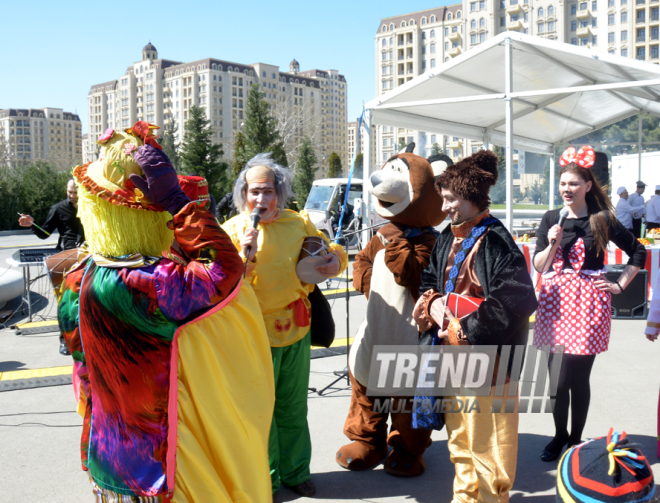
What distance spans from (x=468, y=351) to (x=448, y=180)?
77 cm

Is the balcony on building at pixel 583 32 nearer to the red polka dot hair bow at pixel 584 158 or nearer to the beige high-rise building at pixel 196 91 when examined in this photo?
the beige high-rise building at pixel 196 91

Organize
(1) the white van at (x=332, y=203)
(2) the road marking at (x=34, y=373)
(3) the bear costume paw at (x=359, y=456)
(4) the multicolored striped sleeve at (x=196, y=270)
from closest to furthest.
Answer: (4) the multicolored striped sleeve at (x=196, y=270), (3) the bear costume paw at (x=359, y=456), (2) the road marking at (x=34, y=373), (1) the white van at (x=332, y=203)

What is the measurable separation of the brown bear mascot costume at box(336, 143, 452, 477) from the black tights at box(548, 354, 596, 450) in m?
0.83

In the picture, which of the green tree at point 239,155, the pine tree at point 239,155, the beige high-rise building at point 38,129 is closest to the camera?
the pine tree at point 239,155

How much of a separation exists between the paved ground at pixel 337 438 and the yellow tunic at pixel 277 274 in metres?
0.91

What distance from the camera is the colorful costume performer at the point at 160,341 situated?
69.1 inches

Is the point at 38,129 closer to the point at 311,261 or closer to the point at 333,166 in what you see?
the point at 333,166

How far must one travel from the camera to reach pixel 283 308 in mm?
2902

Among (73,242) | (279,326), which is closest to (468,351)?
(279,326)

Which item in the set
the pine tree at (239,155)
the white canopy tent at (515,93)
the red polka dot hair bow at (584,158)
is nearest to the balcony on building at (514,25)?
the pine tree at (239,155)

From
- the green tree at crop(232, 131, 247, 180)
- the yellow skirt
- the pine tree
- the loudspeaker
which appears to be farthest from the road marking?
the green tree at crop(232, 131, 247, 180)

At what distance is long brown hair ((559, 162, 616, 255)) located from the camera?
3326 mm

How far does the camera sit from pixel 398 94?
28.5ft

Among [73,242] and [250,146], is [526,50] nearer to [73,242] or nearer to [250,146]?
[73,242]
